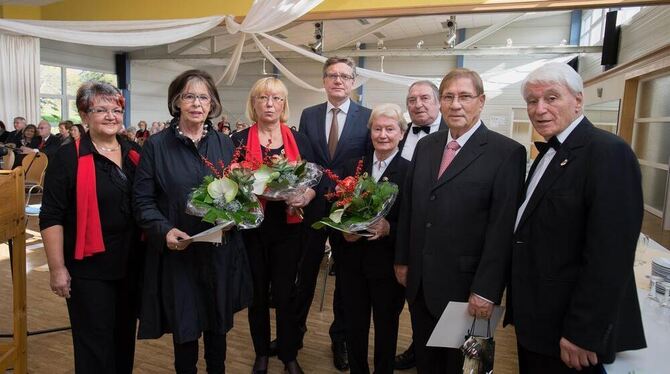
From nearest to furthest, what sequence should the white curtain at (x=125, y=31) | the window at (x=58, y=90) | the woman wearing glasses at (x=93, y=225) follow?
1. the woman wearing glasses at (x=93, y=225)
2. the white curtain at (x=125, y=31)
3. the window at (x=58, y=90)

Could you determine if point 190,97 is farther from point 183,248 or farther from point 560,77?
point 560,77

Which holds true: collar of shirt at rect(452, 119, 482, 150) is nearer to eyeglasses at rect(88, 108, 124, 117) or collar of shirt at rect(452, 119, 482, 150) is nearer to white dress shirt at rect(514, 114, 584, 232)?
white dress shirt at rect(514, 114, 584, 232)

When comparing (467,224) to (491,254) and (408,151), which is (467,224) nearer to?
(491,254)

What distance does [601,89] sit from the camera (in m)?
9.15

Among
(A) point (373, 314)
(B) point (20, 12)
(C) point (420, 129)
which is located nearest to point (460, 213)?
(A) point (373, 314)

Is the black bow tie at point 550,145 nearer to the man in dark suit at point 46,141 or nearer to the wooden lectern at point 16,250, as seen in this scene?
the wooden lectern at point 16,250

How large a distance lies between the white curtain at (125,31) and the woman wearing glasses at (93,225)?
3.27 meters

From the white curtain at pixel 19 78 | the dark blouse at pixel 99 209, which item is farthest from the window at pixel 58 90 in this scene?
the dark blouse at pixel 99 209

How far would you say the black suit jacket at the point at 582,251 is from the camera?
1.33m

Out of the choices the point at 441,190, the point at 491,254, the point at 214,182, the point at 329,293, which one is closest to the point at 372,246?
the point at 441,190

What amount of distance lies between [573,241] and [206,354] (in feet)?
5.58

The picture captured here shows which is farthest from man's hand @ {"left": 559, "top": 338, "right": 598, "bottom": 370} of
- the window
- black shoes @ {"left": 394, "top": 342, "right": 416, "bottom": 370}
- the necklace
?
the window

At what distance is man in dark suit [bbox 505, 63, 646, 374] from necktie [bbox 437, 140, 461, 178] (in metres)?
0.34

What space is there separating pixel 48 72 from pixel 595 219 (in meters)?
15.1
